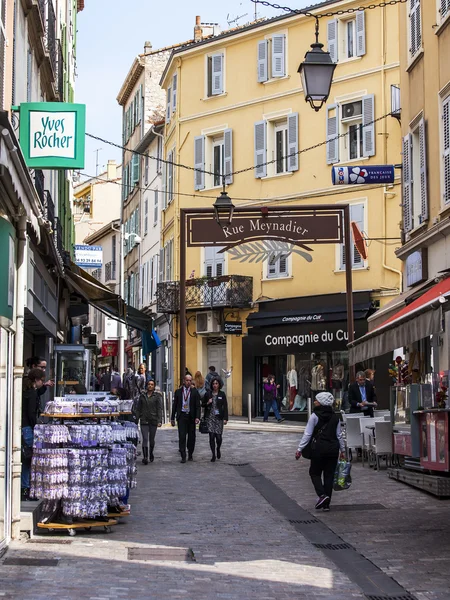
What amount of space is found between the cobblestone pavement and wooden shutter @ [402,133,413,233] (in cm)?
540

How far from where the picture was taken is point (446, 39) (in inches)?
715

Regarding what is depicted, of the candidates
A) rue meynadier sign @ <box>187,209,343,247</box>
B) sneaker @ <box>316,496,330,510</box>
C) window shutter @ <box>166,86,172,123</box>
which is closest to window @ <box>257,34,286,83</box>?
window shutter @ <box>166,86,172,123</box>

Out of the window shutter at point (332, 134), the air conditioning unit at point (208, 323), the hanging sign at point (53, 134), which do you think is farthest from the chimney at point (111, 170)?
the hanging sign at point (53, 134)

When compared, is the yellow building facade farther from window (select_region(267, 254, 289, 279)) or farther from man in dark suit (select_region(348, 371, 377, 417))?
man in dark suit (select_region(348, 371, 377, 417))

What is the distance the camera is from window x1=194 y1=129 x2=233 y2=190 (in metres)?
40.3

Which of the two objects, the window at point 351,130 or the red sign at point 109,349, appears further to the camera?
the red sign at point 109,349

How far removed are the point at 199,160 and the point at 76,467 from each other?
1202 inches

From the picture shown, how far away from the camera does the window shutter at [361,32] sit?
3597cm

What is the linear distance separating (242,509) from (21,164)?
6922 mm

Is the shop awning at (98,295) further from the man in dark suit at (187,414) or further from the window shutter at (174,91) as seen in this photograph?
the window shutter at (174,91)

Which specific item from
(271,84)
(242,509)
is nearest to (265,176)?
(271,84)

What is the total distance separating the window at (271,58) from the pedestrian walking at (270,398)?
36.8ft

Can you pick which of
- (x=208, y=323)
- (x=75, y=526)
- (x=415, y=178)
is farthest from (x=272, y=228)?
(x=208, y=323)

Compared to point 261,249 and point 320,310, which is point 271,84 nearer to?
point 320,310
